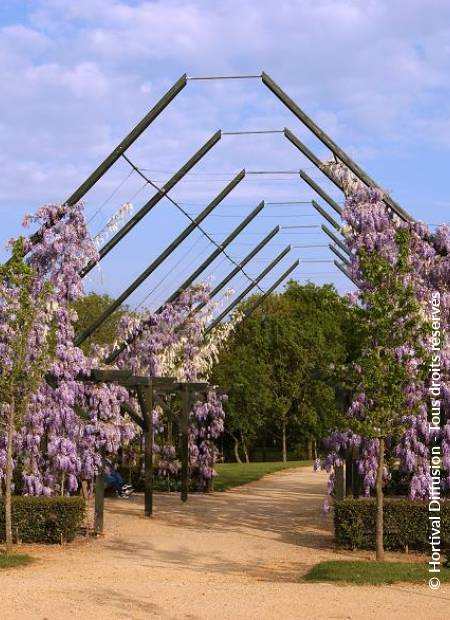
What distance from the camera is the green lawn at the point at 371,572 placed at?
1255 cm

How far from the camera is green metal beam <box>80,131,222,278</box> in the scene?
59.6ft

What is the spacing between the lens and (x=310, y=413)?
47312 millimetres

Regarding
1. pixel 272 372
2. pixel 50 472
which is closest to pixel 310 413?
pixel 272 372

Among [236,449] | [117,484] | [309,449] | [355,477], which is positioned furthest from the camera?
[309,449]

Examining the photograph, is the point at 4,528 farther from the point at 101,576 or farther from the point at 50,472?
the point at 101,576

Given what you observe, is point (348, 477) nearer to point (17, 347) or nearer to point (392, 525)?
point (392, 525)

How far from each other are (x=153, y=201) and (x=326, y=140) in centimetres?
353

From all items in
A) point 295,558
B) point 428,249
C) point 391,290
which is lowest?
point 295,558

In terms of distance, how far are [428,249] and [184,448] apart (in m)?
10.2

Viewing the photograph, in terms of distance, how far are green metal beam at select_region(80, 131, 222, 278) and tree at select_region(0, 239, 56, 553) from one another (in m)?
1.72

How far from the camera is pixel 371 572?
42.4ft

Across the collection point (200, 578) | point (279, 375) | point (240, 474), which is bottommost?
point (240, 474)

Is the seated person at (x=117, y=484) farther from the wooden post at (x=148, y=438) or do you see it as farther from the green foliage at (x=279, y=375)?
the green foliage at (x=279, y=375)

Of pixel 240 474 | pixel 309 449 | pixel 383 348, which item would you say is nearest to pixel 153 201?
pixel 383 348
